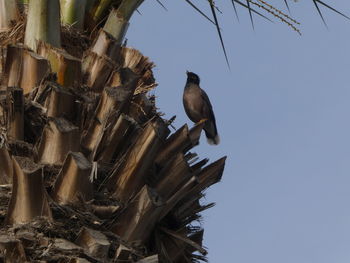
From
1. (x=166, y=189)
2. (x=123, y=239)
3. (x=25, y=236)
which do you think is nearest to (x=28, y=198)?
(x=25, y=236)

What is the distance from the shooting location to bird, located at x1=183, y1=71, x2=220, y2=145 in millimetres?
7922

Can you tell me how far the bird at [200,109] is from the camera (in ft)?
26.0

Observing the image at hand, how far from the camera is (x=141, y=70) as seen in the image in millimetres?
4492

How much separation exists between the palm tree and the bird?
3.72 meters

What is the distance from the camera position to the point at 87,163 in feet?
10.6

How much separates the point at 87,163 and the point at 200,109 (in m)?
4.74

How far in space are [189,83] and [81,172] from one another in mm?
5444

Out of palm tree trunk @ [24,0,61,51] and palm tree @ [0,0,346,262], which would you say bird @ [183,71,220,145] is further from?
palm tree trunk @ [24,0,61,51]

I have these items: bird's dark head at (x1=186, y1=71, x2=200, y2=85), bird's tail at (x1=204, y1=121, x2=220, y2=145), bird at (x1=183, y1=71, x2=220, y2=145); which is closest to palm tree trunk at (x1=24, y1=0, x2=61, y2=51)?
bird at (x1=183, y1=71, x2=220, y2=145)

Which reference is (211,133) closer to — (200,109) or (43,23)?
(200,109)

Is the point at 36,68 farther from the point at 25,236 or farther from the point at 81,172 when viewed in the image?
the point at 25,236

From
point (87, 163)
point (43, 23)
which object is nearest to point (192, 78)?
point (43, 23)

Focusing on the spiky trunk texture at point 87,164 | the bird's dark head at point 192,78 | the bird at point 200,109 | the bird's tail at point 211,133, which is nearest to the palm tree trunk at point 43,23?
the spiky trunk texture at point 87,164

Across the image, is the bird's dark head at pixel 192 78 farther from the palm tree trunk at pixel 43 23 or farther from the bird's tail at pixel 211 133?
the palm tree trunk at pixel 43 23
